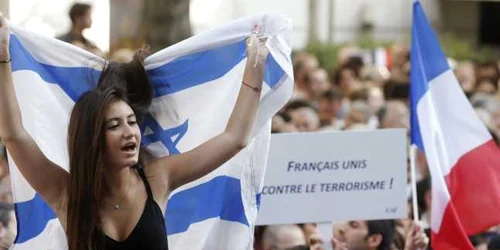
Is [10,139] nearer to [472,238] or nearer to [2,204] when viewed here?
[2,204]

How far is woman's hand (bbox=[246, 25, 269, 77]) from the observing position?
6.79 metres

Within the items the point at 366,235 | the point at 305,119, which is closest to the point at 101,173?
the point at 366,235

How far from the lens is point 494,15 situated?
3322 centimetres

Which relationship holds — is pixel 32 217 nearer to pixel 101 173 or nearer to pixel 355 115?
pixel 101 173

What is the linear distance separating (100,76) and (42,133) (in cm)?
38

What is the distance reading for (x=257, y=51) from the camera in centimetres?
689

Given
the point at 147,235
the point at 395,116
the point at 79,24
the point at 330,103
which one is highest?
the point at 147,235

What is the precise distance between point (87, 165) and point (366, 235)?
128 inches

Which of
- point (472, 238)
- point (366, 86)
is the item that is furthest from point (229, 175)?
point (366, 86)

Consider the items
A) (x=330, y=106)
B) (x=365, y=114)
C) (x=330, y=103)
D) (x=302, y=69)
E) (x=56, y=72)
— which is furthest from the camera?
(x=302, y=69)

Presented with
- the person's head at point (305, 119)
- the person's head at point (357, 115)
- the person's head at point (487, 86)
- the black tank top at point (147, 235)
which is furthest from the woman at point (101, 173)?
the person's head at point (487, 86)

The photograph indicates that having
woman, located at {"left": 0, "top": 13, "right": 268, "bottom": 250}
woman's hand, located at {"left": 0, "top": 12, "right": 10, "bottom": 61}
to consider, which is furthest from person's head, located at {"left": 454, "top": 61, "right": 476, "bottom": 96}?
woman's hand, located at {"left": 0, "top": 12, "right": 10, "bottom": 61}

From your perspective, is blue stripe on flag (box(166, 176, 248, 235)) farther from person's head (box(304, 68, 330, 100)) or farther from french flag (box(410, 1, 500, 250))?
person's head (box(304, 68, 330, 100))

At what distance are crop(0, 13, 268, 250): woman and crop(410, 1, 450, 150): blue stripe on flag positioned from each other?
3.09m
